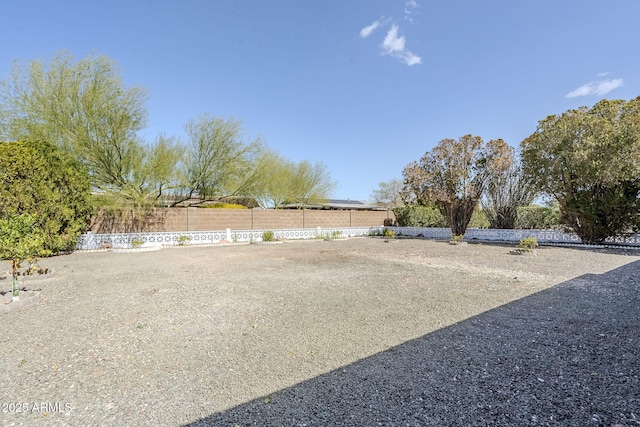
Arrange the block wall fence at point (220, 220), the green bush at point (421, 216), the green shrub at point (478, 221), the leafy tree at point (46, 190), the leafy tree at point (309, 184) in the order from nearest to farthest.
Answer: the leafy tree at point (46, 190) → the block wall fence at point (220, 220) → the green shrub at point (478, 221) → the green bush at point (421, 216) → the leafy tree at point (309, 184)

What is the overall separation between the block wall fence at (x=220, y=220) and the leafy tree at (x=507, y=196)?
7594mm

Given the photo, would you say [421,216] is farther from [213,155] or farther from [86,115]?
[86,115]

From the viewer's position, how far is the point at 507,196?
16672mm

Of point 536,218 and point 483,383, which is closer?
point 483,383

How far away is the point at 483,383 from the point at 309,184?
25.1 m

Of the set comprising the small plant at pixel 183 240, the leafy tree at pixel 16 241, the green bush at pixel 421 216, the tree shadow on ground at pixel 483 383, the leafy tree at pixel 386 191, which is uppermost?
the leafy tree at pixel 386 191

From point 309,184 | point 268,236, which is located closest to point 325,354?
point 268,236

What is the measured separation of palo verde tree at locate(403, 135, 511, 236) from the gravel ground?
395 inches

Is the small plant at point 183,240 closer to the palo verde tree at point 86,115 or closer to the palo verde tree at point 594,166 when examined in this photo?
the palo verde tree at point 86,115

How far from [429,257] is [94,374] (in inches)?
373

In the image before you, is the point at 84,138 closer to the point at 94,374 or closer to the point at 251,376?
the point at 94,374

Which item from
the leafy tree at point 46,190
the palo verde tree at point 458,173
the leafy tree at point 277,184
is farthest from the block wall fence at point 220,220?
the palo verde tree at point 458,173

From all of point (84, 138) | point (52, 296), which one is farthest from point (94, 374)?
point (84, 138)

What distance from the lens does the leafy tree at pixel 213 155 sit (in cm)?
1488
